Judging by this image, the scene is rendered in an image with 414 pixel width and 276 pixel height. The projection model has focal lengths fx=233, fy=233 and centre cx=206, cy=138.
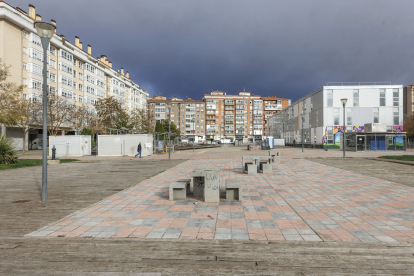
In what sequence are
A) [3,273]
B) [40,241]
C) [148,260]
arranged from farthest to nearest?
[40,241] → [148,260] → [3,273]

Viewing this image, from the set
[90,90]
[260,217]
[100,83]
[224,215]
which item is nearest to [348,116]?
[260,217]

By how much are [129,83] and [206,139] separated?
1608 inches

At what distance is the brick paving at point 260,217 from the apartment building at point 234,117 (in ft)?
316

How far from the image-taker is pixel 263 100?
353 ft

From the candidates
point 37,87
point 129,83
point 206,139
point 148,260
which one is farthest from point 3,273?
point 206,139

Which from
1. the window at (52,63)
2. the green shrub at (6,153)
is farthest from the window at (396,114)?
the window at (52,63)

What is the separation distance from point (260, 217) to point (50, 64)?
51.7 metres

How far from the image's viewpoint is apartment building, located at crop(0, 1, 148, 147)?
122ft

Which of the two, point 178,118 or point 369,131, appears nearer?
point 369,131

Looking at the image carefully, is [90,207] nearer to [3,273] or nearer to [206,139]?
[3,273]

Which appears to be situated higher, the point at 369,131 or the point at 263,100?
the point at 263,100

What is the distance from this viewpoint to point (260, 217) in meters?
5.13

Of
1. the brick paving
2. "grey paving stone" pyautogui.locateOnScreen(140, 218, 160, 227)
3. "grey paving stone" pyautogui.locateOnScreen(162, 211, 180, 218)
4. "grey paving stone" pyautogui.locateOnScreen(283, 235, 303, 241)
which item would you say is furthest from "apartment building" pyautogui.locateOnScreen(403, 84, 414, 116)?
"grey paving stone" pyautogui.locateOnScreen(140, 218, 160, 227)

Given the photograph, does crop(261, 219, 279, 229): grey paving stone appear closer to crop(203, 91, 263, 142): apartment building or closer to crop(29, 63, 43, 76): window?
crop(29, 63, 43, 76): window
